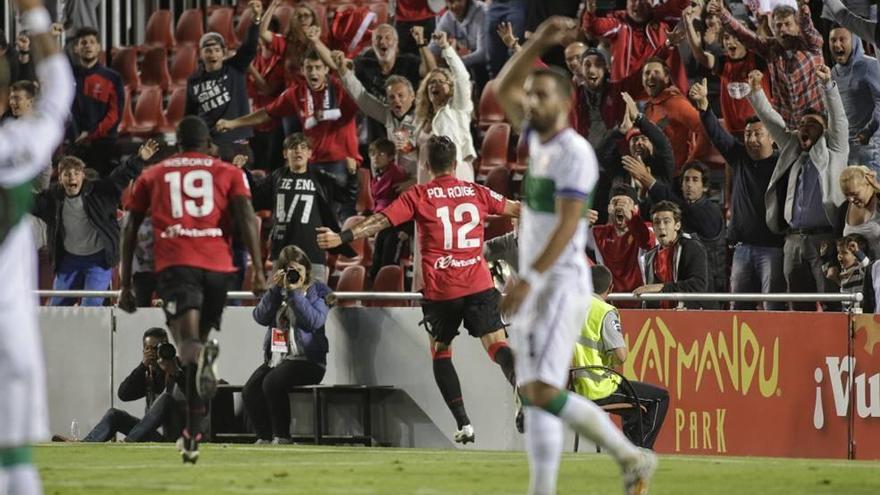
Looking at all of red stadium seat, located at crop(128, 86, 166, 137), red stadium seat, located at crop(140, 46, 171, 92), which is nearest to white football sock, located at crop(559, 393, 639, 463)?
red stadium seat, located at crop(128, 86, 166, 137)

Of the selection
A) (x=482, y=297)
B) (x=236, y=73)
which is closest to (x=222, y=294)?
(x=482, y=297)

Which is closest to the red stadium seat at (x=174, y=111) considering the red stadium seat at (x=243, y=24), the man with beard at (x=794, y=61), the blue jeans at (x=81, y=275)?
the red stadium seat at (x=243, y=24)

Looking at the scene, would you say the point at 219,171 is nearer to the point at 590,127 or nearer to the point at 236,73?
the point at 590,127

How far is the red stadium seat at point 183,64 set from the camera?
70.4ft

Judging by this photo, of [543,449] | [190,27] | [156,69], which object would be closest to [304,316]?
[543,449]

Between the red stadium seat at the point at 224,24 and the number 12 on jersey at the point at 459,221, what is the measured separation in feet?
29.6

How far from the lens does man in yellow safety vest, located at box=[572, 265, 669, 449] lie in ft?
39.7

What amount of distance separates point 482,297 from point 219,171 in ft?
10.2

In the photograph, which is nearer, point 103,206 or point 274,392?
point 274,392

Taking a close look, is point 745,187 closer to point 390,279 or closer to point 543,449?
point 390,279

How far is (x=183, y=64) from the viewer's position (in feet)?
70.8

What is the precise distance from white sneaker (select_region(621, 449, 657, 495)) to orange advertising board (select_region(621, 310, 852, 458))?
4.88 metres

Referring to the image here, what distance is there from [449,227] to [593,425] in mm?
5138

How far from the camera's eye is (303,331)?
1424 cm
